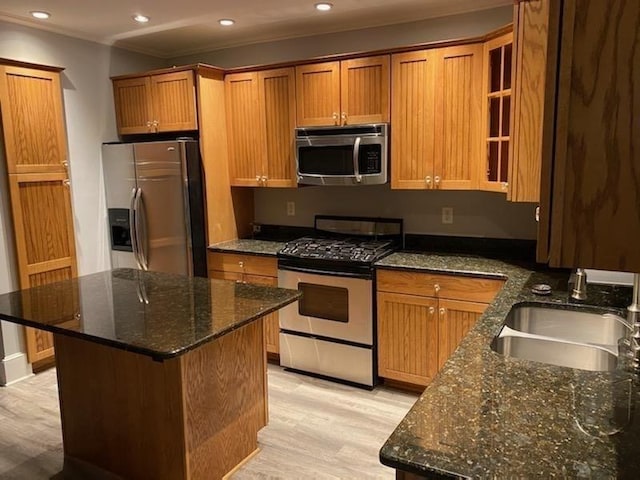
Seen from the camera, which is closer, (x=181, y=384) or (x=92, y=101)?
(x=181, y=384)

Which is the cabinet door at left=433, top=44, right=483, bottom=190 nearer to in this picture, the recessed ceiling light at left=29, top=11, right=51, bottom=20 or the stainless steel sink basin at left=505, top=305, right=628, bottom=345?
the stainless steel sink basin at left=505, top=305, right=628, bottom=345

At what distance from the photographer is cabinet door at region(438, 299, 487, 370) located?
9.74 feet

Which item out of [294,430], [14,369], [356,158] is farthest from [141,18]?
[294,430]

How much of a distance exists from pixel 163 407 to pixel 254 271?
1.73 metres

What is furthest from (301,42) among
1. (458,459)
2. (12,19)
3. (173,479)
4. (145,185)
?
(458,459)

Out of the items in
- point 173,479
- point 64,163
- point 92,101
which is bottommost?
point 173,479

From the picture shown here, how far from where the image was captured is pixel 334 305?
339 cm

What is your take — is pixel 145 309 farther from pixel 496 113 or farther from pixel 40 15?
pixel 40 15

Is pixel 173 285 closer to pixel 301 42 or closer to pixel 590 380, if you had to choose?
pixel 590 380

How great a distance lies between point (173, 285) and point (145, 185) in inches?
60.1

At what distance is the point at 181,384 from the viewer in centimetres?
202

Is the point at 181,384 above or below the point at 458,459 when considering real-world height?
below

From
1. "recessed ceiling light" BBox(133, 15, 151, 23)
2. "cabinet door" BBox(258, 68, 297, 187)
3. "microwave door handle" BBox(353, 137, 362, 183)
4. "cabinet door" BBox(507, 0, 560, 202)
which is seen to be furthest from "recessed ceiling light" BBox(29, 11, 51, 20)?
"cabinet door" BBox(507, 0, 560, 202)

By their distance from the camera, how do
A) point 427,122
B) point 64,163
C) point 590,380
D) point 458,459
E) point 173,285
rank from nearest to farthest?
point 458,459, point 590,380, point 173,285, point 427,122, point 64,163
